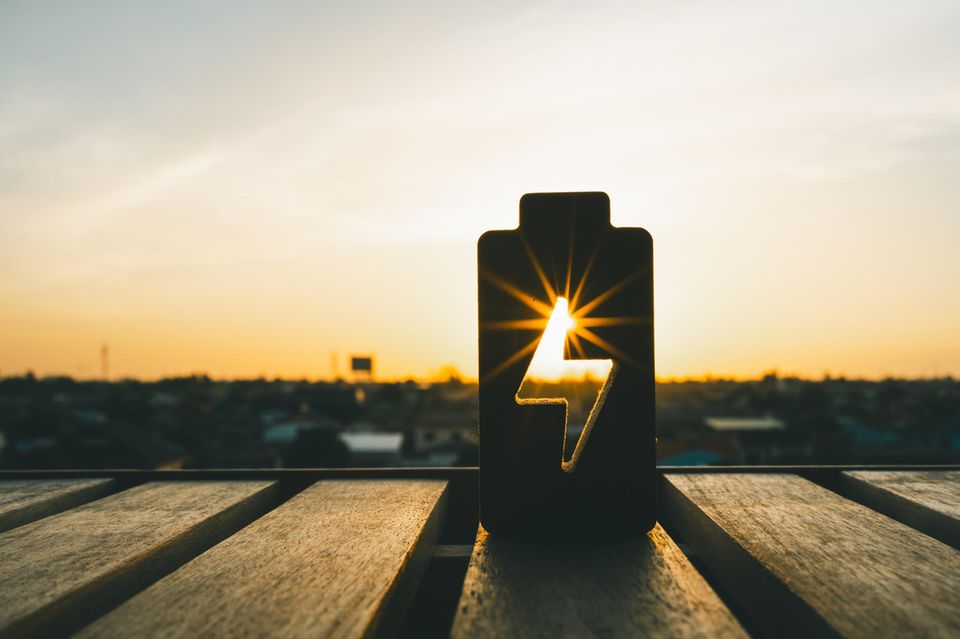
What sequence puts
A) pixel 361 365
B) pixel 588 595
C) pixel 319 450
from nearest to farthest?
pixel 588 595
pixel 319 450
pixel 361 365

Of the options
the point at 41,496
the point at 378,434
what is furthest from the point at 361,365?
the point at 41,496

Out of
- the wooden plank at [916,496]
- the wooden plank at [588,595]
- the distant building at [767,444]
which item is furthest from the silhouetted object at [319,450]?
the wooden plank at [588,595]

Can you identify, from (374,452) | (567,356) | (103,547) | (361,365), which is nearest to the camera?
(103,547)

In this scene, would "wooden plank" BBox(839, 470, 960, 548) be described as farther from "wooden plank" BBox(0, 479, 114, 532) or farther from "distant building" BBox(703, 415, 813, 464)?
"distant building" BBox(703, 415, 813, 464)

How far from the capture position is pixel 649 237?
142 centimetres

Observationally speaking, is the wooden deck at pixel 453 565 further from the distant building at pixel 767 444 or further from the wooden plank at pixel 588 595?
the distant building at pixel 767 444

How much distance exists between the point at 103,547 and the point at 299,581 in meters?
0.44

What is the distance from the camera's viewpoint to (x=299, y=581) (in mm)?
Answer: 970

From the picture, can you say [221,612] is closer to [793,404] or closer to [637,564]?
[637,564]

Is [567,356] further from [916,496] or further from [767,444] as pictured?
[767,444]

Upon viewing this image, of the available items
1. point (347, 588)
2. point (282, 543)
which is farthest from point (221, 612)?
point (282, 543)

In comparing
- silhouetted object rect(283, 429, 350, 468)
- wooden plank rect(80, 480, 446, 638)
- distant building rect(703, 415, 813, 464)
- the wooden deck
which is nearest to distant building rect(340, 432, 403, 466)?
silhouetted object rect(283, 429, 350, 468)

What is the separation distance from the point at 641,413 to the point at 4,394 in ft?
420

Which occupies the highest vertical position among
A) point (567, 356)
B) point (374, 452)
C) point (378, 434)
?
point (567, 356)
